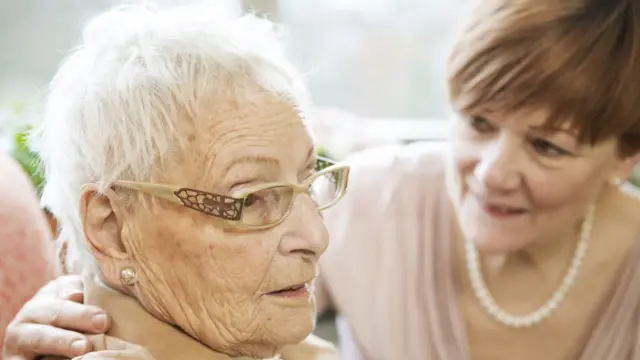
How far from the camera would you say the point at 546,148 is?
5.24ft

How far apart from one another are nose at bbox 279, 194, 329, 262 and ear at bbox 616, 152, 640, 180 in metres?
0.84

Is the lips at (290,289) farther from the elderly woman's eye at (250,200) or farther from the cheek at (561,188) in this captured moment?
the cheek at (561,188)

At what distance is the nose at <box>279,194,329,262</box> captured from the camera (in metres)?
1.11

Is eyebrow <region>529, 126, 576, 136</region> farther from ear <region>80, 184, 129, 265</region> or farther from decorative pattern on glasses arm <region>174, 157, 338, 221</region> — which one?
ear <region>80, 184, 129, 265</region>

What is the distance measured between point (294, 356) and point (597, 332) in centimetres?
77

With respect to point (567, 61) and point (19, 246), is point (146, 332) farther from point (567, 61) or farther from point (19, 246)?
point (567, 61)

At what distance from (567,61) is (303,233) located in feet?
Result: 2.35

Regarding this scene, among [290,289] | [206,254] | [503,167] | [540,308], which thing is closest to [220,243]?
[206,254]

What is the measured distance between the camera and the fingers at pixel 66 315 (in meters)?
1.10

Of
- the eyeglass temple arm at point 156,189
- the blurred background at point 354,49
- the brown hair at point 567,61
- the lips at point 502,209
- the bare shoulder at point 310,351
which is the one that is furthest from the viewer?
the blurred background at point 354,49

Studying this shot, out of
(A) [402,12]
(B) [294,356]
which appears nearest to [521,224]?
(B) [294,356]

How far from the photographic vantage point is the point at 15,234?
1379 millimetres

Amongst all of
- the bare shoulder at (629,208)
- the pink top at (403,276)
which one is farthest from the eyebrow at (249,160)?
the bare shoulder at (629,208)

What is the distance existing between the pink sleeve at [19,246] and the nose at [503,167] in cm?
85
